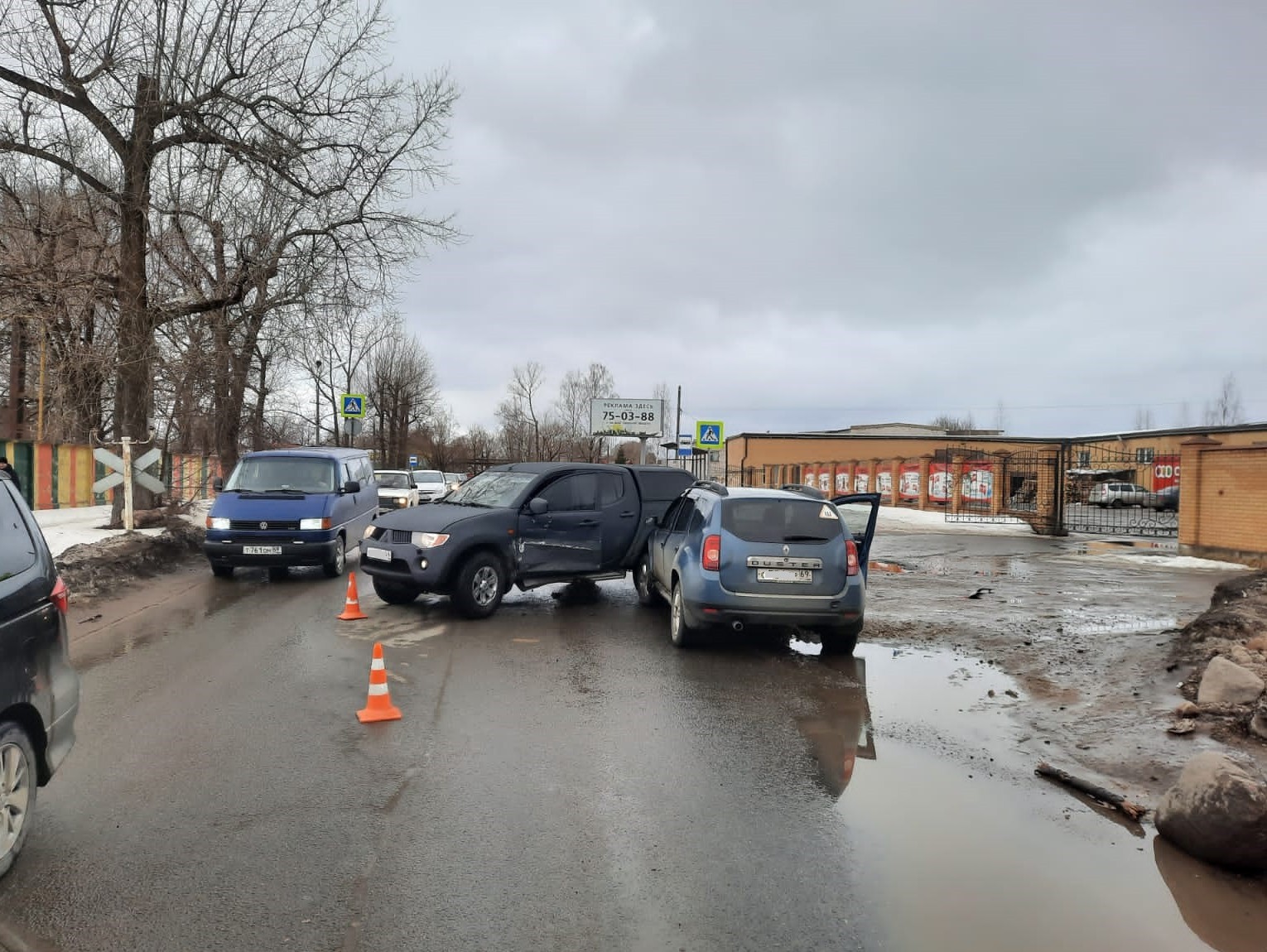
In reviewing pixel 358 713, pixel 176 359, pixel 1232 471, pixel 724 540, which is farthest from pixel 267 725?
pixel 1232 471

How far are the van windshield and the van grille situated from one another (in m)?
0.67

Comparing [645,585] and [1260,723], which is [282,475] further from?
[1260,723]

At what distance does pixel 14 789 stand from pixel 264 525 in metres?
9.73


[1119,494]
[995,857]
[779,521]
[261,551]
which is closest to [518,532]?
[779,521]

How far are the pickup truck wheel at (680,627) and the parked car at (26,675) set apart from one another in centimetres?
530

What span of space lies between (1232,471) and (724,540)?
13.4 metres

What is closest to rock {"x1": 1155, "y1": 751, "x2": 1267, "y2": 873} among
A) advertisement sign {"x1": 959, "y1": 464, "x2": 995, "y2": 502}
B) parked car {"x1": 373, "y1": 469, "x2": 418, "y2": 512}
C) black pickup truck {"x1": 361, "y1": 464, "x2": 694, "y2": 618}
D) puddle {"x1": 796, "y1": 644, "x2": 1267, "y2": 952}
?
puddle {"x1": 796, "y1": 644, "x2": 1267, "y2": 952}

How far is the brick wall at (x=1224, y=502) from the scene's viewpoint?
631 inches

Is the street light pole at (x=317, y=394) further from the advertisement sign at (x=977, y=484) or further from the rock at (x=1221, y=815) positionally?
the rock at (x=1221, y=815)

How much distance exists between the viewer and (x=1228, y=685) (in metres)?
6.27

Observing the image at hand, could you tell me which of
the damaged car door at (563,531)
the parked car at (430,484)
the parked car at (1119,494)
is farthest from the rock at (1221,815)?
the parked car at (1119,494)

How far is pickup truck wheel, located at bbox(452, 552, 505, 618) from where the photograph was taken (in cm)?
982

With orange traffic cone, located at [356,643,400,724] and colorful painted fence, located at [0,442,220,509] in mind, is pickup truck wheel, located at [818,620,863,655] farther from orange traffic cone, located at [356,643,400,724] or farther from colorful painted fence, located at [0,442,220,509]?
colorful painted fence, located at [0,442,220,509]

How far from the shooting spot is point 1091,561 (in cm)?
1747
